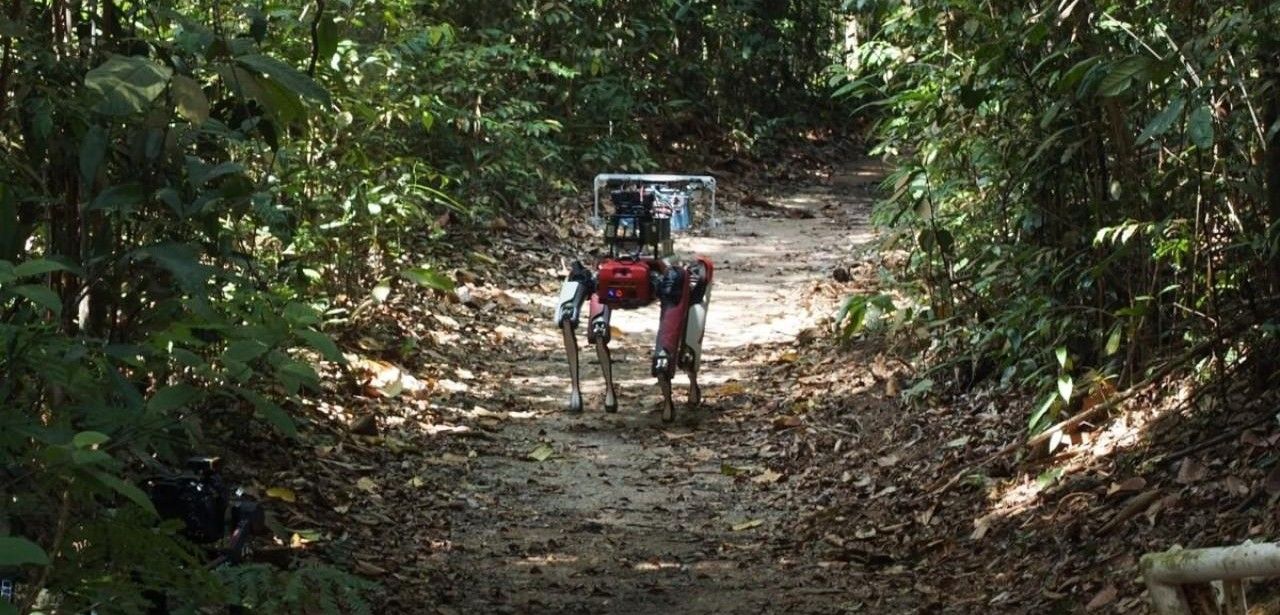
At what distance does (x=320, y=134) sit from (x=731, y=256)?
261 inches

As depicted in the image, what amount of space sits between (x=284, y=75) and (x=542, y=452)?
539cm

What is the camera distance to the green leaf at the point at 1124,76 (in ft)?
16.7

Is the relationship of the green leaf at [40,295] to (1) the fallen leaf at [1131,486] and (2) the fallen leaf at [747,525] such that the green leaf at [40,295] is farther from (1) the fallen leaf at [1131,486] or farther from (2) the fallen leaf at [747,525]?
(2) the fallen leaf at [747,525]

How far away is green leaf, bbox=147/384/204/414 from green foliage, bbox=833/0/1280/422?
305 cm

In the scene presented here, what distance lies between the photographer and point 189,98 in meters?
3.84

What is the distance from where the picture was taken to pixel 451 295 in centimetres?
1259

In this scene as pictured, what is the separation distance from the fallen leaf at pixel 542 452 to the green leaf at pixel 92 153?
4.96m

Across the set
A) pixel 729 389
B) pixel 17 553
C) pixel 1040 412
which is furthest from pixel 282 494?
pixel 17 553

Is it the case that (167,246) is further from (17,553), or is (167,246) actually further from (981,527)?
(981,527)

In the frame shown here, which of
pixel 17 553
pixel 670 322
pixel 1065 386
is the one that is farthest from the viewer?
pixel 670 322

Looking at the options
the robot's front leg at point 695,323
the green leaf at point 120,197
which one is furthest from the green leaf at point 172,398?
the robot's front leg at point 695,323

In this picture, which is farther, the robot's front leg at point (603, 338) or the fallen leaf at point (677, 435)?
the robot's front leg at point (603, 338)

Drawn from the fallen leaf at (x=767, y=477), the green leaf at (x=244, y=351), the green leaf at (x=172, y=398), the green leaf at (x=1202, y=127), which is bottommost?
the fallen leaf at (x=767, y=477)

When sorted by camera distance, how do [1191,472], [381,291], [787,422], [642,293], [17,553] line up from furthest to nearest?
[381,291]
[642,293]
[787,422]
[1191,472]
[17,553]
